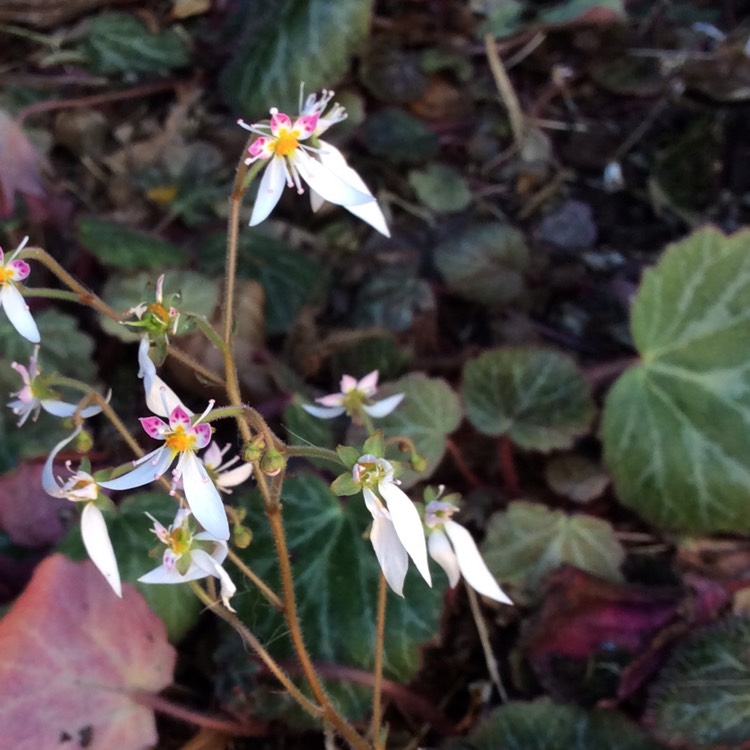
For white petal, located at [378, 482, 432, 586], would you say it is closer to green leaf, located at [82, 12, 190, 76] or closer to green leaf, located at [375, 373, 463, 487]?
green leaf, located at [375, 373, 463, 487]

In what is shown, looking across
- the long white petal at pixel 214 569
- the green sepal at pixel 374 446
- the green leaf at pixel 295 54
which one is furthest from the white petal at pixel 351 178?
the green leaf at pixel 295 54

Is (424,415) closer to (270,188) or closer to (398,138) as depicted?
(270,188)


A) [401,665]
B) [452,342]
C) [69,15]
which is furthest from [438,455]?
[69,15]

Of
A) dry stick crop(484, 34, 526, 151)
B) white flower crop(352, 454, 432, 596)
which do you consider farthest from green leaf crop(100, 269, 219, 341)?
dry stick crop(484, 34, 526, 151)

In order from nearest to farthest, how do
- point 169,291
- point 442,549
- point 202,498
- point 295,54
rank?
point 202,498 < point 442,549 < point 169,291 < point 295,54

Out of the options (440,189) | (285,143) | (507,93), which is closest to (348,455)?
(285,143)
